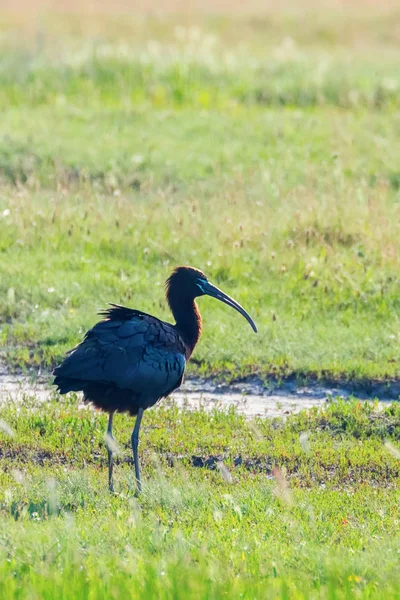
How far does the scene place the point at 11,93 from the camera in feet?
69.2

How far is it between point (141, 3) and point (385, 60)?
694 inches

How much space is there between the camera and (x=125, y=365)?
23.0ft

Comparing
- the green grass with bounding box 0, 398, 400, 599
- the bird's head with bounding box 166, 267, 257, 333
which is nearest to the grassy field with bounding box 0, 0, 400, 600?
the green grass with bounding box 0, 398, 400, 599

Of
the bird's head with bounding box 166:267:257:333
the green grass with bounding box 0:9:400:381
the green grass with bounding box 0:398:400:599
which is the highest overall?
the bird's head with bounding box 166:267:257:333

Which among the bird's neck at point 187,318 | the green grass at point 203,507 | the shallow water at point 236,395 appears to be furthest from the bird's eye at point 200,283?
the shallow water at point 236,395

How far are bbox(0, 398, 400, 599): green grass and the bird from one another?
0.41 m

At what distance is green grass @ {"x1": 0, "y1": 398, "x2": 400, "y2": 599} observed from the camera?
5.02 m

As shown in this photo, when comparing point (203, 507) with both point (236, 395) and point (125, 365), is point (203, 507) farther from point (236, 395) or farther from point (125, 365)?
point (236, 395)

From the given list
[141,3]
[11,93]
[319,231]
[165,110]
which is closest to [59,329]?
[319,231]

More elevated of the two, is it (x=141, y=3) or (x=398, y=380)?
(x=398, y=380)

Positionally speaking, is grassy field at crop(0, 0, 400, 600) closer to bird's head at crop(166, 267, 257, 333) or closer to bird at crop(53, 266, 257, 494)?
bird at crop(53, 266, 257, 494)

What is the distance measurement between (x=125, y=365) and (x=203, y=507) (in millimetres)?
1110

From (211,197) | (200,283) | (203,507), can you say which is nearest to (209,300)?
(200,283)

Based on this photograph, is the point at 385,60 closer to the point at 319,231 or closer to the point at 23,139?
the point at 23,139
